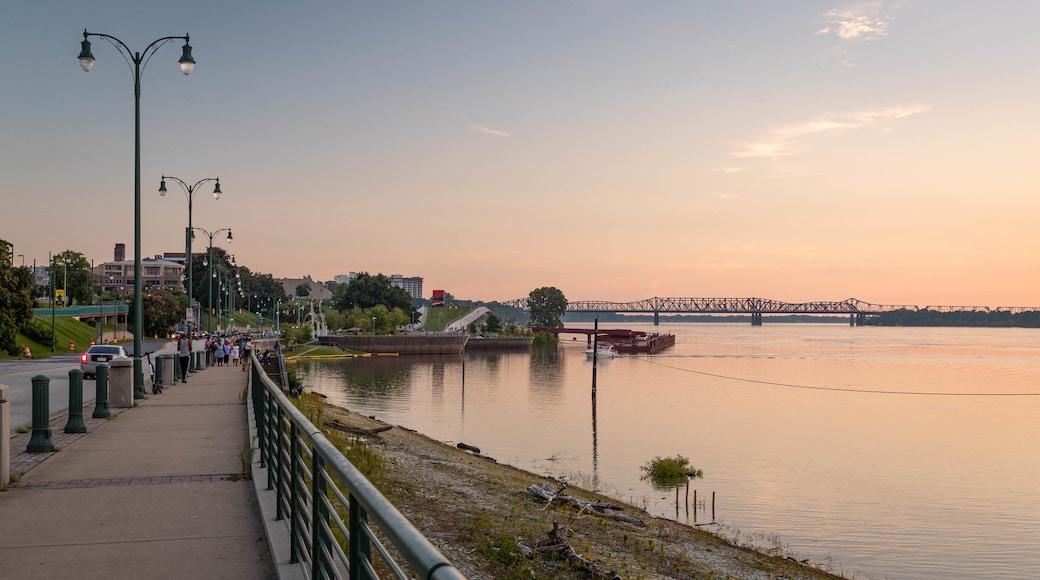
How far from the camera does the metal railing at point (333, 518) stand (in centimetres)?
276

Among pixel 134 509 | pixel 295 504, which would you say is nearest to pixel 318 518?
pixel 295 504

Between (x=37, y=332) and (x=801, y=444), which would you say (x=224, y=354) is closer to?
(x=37, y=332)

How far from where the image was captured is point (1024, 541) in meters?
23.8

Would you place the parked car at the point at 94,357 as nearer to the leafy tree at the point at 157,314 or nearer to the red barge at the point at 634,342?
the leafy tree at the point at 157,314

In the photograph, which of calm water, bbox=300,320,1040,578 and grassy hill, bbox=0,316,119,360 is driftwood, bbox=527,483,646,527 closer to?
calm water, bbox=300,320,1040,578

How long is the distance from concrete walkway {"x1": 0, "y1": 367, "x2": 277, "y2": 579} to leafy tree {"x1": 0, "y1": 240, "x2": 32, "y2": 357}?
48.0 meters

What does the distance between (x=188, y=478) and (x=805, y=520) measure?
19458 mm

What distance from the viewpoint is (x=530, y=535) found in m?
15.6

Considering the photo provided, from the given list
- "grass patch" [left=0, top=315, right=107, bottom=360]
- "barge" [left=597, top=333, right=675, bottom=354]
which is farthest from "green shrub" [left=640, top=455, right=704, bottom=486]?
"barge" [left=597, top=333, right=675, bottom=354]

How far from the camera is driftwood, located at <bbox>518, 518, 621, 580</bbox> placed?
45.6 ft

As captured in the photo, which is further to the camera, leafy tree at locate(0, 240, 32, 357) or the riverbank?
leafy tree at locate(0, 240, 32, 357)

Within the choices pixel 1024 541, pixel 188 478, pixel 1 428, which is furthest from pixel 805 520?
pixel 1 428

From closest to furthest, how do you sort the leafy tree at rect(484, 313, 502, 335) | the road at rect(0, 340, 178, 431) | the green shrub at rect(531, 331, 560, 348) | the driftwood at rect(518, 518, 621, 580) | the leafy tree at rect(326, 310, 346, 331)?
the driftwood at rect(518, 518, 621, 580)
the road at rect(0, 340, 178, 431)
the leafy tree at rect(326, 310, 346, 331)
the green shrub at rect(531, 331, 560, 348)
the leafy tree at rect(484, 313, 502, 335)

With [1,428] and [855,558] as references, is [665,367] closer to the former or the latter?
[855,558]
